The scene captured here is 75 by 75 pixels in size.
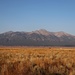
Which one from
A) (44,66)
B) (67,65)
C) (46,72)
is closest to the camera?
(46,72)

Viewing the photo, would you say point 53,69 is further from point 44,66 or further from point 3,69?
point 3,69

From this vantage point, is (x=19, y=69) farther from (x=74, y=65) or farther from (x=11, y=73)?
(x=74, y=65)

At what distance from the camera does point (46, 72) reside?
13289mm

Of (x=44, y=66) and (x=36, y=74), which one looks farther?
(x=44, y=66)

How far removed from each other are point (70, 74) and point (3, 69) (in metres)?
3.84

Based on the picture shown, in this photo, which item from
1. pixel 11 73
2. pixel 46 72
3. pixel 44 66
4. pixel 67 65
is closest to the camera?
pixel 11 73

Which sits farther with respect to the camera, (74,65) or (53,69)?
(74,65)

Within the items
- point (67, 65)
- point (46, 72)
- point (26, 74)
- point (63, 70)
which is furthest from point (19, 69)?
point (67, 65)

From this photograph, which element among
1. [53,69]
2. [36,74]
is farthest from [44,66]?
[36,74]

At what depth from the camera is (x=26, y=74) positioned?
12.4 meters

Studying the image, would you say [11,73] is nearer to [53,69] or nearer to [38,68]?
[38,68]

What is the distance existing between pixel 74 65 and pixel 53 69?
2.77 m

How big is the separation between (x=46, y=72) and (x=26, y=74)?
1.43 meters

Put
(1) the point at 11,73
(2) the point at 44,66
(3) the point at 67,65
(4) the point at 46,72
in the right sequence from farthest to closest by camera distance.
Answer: (3) the point at 67,65, (2) the point at 44,66, (4) the point at 46,72, (1) the point at 11,73
